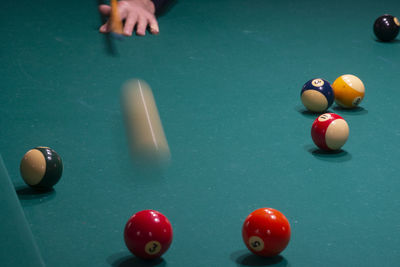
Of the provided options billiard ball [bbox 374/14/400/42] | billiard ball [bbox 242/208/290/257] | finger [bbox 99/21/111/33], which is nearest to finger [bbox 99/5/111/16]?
finger [bbox 99/21/111/33]

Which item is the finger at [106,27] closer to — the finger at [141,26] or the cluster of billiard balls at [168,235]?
the finger at [141,26]

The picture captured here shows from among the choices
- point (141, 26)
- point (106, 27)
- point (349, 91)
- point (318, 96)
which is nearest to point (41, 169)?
point (141, 26)

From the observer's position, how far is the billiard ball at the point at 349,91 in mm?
5168

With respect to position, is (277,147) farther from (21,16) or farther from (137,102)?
(21,16)

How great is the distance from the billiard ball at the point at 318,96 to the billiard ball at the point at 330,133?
0.67m

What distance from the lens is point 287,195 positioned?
3727 millimetres

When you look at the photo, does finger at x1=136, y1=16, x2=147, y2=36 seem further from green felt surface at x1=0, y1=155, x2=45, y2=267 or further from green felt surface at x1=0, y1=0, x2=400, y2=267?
green felt surface at x1=0, y1=155, x2=45, y2=267

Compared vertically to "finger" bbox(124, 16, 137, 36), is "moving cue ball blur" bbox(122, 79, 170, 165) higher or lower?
lower

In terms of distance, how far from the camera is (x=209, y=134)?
4699 mm

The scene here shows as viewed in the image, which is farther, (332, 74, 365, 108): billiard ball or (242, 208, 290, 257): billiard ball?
(332, 74, 365, 108): billiard ball

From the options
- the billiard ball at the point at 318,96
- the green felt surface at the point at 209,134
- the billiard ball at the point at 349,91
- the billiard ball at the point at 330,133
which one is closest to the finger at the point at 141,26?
the green felt surface at the point at 209,134

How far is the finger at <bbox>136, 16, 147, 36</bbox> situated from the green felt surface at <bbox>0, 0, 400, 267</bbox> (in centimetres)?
19

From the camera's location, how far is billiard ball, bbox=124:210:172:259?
2961 mm

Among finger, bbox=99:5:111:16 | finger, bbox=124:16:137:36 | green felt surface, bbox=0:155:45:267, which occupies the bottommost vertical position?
green felt surface, bbox=0:155:45:267
